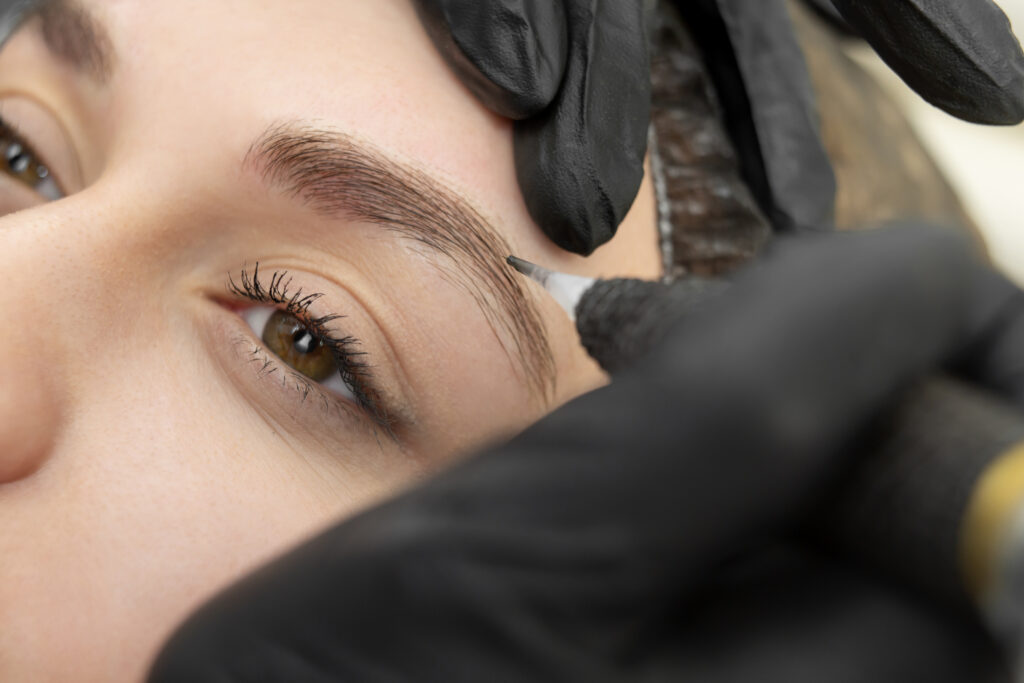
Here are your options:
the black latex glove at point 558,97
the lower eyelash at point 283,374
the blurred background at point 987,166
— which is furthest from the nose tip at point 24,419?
the blurred background at point 987,166

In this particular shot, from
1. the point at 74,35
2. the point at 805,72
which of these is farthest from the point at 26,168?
the point at 805,72

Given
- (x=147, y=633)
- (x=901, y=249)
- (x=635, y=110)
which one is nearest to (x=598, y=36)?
(x=635, y=110)

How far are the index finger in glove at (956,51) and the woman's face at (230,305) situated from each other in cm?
34

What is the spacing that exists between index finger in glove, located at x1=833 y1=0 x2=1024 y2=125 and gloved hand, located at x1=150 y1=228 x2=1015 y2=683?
1.39ft

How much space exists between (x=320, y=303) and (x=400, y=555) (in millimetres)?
350

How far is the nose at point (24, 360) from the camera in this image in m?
0.48

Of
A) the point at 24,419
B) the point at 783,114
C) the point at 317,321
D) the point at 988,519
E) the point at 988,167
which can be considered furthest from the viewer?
the point at 988,167

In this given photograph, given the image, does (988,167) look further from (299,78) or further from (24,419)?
(24,419)

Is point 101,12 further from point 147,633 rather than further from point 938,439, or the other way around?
point 938,439

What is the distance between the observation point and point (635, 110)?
64cm

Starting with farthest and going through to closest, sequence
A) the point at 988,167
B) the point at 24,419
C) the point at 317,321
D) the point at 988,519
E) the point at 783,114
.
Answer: the point at 988,167, the point at 783,114, the point at 317,321, the point at 24,419, the point at 988,519

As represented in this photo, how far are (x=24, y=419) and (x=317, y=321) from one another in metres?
0.21

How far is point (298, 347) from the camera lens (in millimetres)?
626

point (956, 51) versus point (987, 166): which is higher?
point (956, 51)
